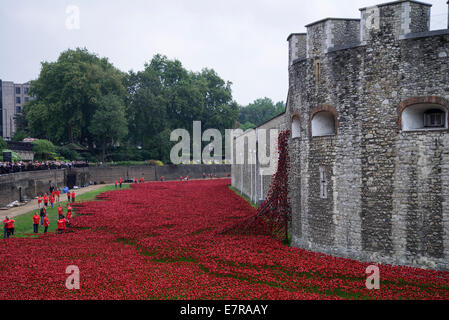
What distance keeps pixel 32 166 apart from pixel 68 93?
1890 centimetres

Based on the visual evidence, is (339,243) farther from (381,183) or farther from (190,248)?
(190,248)

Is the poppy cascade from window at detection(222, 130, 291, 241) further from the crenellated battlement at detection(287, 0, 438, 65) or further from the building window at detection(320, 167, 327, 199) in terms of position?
the crenellated battlement at detection(287, 0, 438, 65)

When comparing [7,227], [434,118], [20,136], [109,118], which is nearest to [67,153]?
[109,118]

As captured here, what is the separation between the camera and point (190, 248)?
1566 cm

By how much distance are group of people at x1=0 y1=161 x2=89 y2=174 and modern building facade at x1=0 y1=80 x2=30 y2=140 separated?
57722 millimetres

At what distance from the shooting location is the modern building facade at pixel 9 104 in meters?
95.1

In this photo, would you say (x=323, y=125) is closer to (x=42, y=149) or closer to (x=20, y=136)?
(x=42, y=149)

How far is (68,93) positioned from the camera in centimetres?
5203

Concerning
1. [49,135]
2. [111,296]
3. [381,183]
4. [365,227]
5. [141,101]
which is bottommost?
[111,296]

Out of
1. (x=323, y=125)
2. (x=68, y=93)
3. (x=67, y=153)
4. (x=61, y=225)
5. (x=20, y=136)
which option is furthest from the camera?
(x=20, y=136)

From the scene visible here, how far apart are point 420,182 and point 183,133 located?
187 ft

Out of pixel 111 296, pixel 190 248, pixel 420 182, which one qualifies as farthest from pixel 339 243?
pixel 111 296

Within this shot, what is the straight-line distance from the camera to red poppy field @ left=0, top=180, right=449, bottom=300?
1050cm

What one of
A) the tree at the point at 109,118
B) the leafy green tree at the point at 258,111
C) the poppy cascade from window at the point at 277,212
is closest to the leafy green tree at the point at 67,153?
the tree at the point at 109,118
